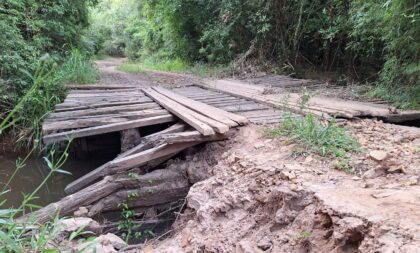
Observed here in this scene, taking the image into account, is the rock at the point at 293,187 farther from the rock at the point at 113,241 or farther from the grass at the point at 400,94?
the grass at the point at 400,94

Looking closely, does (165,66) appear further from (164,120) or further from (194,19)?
(164,120)

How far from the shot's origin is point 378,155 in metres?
2.92

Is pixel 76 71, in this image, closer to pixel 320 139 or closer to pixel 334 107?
pixel 334 107

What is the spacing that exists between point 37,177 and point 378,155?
5131mm

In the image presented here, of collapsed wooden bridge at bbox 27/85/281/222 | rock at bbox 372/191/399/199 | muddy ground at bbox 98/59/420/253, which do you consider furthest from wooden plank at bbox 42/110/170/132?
rock at bbox 372/191/399/199

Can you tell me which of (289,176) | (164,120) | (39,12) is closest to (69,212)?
(164,120)

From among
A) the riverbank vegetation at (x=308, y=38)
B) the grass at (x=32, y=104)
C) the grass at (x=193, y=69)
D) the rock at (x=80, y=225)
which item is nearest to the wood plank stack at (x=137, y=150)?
the rock at (x=80, y=225)

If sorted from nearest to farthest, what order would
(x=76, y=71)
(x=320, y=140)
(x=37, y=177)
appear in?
(x=320, y=140) < (x=37, y=177) < (x=76, y=71)

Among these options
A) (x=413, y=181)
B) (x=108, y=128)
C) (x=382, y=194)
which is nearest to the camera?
(x=382, y=194)

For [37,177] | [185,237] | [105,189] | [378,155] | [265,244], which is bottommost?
[37,177]

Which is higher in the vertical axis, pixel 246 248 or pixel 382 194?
pixel 382 194

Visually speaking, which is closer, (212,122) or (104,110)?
(212,122)

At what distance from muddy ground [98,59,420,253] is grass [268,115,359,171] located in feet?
0.30

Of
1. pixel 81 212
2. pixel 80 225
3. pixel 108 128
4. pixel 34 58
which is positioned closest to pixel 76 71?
pixel 34 58
